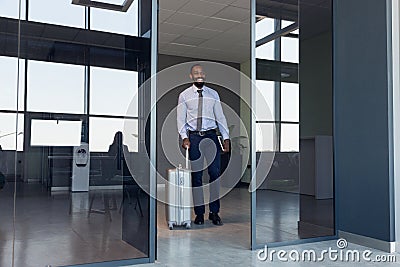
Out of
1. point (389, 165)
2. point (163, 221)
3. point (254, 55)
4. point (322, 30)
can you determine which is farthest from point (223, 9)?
point (389, 165)

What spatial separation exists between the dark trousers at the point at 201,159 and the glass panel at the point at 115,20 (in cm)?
143

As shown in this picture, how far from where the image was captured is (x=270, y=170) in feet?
16.1

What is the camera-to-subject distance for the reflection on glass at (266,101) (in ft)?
16.3

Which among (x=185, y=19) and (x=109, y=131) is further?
(x=185, y=19)

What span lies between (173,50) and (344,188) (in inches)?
218

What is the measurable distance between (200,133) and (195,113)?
224 millimetres

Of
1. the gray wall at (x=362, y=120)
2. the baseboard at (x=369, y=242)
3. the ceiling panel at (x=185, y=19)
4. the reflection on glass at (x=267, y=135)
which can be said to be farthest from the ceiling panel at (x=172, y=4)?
the baseboard at (x=369, y=242)

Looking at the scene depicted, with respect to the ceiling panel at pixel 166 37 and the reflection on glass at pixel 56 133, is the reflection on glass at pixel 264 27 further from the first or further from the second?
the ceiling panel at pixel 166 37

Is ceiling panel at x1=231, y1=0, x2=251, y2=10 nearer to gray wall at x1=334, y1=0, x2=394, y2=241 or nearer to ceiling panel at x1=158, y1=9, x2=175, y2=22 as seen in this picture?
ceiling panel at x1=158, y1=9, x2=175, y2=22

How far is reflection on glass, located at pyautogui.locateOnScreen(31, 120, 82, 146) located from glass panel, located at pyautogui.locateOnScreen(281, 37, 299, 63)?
91.8 inches

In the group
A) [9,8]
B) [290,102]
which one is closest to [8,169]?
[9,8]

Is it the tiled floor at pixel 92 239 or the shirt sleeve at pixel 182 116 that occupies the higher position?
the shirt sleeve at pixel 182 116

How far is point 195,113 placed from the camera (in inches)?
165

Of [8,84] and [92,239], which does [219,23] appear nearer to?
[8,84]
